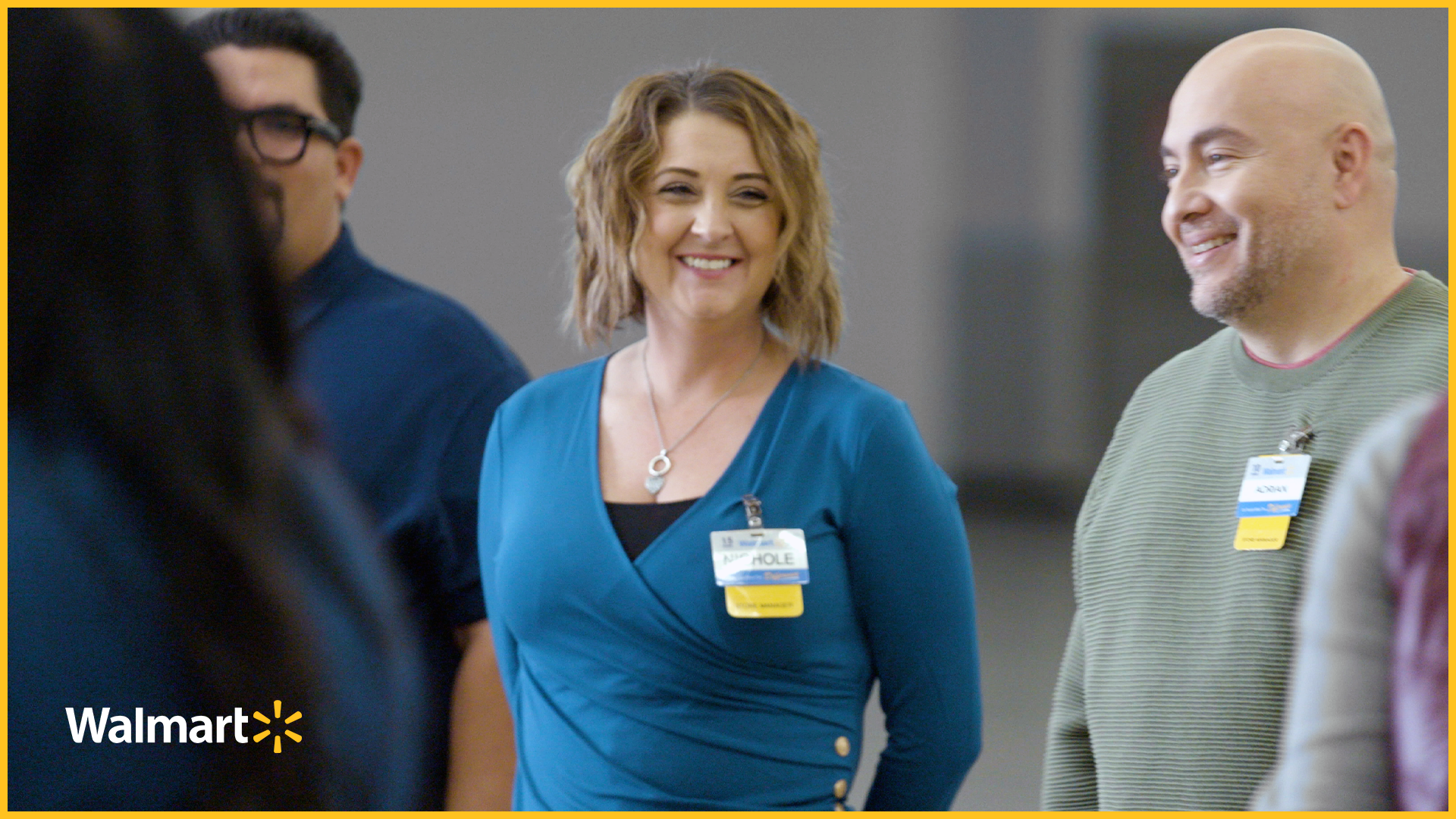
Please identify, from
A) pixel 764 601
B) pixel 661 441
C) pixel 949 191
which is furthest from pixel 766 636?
pixel 949 191

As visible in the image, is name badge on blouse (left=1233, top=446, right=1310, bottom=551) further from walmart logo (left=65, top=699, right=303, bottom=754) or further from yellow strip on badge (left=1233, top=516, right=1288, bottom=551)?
walmart logo (left=65, top=699, right=303, bottom=754)

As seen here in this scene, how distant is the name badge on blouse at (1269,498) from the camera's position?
157cm

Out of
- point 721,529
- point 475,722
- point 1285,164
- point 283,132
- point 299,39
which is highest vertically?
point 299,39

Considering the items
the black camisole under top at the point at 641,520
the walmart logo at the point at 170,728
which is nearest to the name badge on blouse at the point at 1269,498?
the black camisole under top at the point at 641,520

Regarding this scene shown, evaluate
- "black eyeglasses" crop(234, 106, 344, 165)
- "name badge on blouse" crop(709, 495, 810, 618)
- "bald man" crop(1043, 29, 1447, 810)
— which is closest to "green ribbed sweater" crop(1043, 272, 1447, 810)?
"bald man" crop(1043, 29, 1447, 810)

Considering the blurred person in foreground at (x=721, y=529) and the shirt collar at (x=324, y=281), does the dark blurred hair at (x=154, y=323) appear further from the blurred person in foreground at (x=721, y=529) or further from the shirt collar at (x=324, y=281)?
the shirt collar at (x=324, y=281)

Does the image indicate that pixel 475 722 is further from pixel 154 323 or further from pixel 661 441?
pixel 154 323

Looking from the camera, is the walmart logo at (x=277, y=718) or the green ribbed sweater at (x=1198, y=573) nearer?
the walmart logo at (x=277, y=718)

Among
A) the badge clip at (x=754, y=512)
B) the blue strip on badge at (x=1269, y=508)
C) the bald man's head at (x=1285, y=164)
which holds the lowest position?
the badge clip at (x=754, y=512)

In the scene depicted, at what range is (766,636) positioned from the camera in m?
1.76

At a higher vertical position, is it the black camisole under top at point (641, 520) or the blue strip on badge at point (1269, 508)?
the blue strip on badge at point (1269, 508)

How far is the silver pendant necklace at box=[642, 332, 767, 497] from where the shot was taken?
1888 millimetres

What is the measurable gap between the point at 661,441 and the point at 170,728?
49.9 inches

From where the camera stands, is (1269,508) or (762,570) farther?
(762,570)
